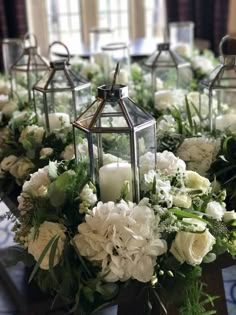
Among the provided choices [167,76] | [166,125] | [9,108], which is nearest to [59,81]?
[9,108]

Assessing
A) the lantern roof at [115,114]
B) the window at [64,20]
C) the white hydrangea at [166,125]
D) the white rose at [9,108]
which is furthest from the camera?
the window at [64,20]

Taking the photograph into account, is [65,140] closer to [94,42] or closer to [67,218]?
[67,218]

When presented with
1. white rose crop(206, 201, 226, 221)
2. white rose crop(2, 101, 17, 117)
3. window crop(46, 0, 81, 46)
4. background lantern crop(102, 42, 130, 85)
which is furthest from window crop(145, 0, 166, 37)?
white rose crop(206, 201, 226, 221)

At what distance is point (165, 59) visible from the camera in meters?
1.98

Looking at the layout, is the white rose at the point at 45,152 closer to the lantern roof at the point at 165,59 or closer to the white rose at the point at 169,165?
the white rose at the point at 169,165

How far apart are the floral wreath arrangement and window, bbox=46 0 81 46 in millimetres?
3800

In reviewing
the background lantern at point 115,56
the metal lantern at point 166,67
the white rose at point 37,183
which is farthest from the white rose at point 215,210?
the background lantern at point 115,56

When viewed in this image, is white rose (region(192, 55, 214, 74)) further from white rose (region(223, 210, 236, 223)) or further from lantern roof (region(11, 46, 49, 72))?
white rose (region(223, 210, 236, 223))

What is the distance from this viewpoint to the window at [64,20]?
4.68m

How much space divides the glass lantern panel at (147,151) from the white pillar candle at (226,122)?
14.7 inches

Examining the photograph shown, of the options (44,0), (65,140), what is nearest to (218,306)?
(65,140)

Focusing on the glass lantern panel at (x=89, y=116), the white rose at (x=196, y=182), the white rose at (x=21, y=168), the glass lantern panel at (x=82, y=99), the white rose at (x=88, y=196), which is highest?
the glass lantern panel at (x=89, y=116)

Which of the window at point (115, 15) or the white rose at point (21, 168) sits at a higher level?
the window at point (115, 15)

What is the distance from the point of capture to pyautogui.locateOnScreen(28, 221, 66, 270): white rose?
3.19 feet
